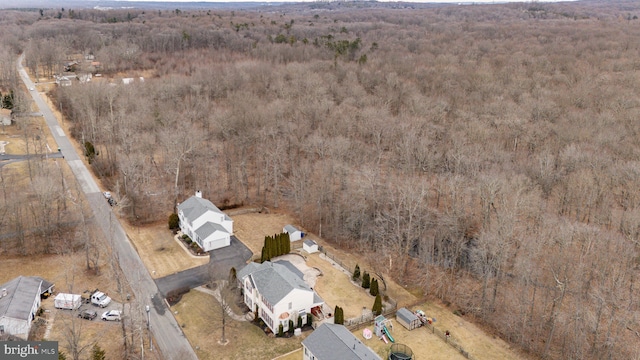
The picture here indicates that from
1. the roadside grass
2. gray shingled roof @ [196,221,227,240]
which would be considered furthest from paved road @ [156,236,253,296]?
the roadside grass

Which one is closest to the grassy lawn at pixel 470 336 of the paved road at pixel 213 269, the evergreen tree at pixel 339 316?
the evergreen tree at pixel 339 316

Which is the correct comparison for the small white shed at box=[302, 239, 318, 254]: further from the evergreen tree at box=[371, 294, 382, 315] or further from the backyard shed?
the backyard shed

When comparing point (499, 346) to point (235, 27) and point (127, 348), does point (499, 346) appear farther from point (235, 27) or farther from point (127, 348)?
point (235, 27)

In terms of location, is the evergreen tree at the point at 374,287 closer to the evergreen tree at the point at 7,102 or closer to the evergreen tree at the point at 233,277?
the evergreen tree at the point at 233,277

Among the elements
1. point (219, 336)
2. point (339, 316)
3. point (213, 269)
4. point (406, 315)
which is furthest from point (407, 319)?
point (213, 269)

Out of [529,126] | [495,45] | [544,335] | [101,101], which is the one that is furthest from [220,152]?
[495,45]

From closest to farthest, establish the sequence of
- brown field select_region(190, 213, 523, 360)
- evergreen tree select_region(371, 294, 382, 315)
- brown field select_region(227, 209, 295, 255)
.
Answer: brown field select_region(190, 213, 523, 360)
evergreen tree select_region(371, 294, 382, 315)
brown field select_region(227, 209, 295, 255)

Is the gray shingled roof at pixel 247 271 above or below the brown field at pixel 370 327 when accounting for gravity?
above
